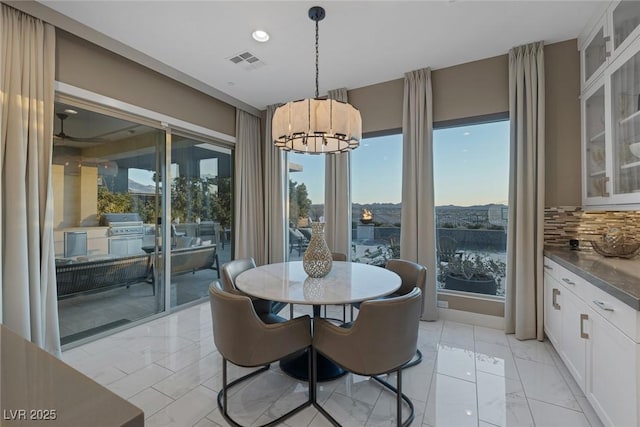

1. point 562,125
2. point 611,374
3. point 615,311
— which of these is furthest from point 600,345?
point 562,125

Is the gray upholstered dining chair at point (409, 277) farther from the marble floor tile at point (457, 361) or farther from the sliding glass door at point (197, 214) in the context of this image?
the sliding glass door at point (197, 214)

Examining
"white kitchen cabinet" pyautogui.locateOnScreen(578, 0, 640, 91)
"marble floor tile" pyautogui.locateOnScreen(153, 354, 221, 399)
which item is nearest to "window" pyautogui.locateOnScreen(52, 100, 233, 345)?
"marble floor tile" pyautogui.locateOnScreen(153, 354, 221, 399)

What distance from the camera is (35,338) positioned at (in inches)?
90.7

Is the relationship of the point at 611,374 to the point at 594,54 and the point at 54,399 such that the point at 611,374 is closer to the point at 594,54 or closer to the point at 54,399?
the point at 54,399

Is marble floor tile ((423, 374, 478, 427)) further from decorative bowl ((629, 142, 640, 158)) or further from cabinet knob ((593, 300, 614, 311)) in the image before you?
decorative bowl ((629, 142, 640, 158))

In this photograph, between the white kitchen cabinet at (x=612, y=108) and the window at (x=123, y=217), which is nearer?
the white kitchen cabinet at (x=612, y=108)

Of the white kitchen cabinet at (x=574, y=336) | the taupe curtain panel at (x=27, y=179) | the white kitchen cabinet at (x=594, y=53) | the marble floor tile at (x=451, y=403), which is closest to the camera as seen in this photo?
the marble floor tile at (x=451, y=403)

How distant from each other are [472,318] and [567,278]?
4.22ft

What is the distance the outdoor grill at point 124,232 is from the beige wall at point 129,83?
126cm

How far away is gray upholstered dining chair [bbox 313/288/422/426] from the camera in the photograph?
1.58 metres

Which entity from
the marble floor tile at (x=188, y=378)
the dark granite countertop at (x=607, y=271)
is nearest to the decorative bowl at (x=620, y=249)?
the dark granite countertop at (x=607, y=271)

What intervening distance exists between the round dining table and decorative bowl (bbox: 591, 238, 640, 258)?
176 cm

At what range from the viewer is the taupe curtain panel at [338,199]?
383 centimetres

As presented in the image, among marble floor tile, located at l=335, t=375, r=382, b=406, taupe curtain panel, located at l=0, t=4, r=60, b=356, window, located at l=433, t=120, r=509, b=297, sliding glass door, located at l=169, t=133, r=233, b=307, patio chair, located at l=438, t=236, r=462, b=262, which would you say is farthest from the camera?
sliding glass door, located at l=169, t=133, r=233, b=307
